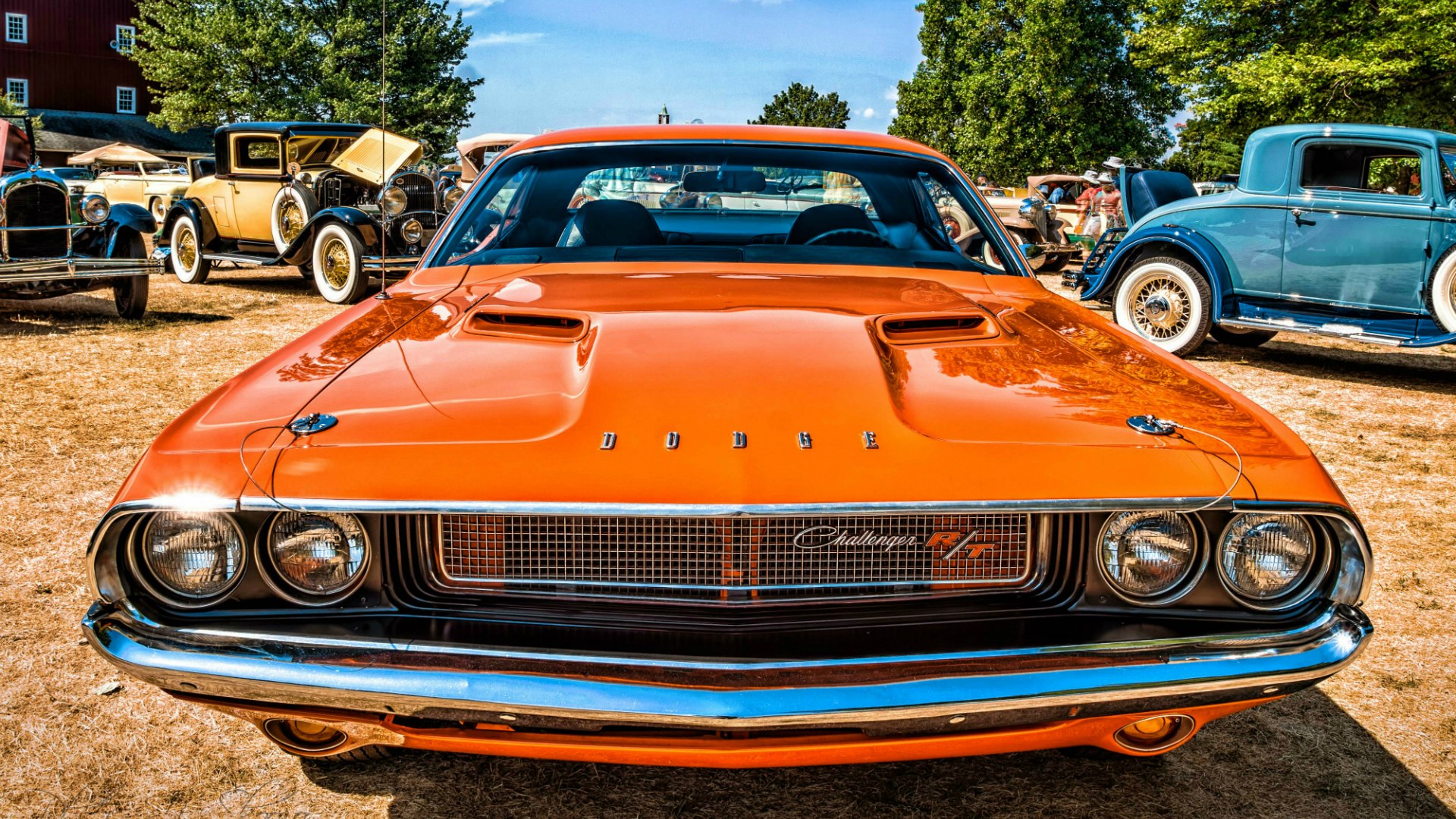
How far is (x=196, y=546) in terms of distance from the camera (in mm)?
1522

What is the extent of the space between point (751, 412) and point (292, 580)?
0.75 meters

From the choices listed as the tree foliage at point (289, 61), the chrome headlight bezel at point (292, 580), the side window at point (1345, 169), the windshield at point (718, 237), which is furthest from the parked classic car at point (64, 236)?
the tree foliage at point (289, 61)

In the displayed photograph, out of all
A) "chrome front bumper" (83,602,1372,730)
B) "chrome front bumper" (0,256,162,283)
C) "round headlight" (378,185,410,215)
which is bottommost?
"chrome front bumper" (83,602,1372,730)

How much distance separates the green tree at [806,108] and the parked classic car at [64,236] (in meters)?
67.9

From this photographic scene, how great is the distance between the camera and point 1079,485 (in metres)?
1.47

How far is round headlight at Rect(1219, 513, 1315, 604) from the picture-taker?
1584mm

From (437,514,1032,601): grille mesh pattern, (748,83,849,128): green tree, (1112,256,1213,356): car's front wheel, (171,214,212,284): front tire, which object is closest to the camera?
(437,514,1032,601): grille mesh pattern

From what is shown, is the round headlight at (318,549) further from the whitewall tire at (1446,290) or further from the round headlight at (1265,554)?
the whitewall tire at (1446,290)

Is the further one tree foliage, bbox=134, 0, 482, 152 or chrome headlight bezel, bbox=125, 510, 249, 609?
tree foliage, bbox=134, 0, 482, 152

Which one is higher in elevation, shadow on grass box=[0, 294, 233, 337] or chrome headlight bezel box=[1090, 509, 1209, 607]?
chrome headlight bezel box=[1090, 509, 1209, 607]

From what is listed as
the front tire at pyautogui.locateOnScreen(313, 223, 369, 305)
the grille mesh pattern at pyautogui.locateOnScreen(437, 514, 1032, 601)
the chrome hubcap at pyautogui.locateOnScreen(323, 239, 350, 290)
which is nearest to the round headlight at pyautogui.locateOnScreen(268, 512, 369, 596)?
the grille mesh pattern at pyautogui.locateOnScreen(437, 514, 1032, 601)

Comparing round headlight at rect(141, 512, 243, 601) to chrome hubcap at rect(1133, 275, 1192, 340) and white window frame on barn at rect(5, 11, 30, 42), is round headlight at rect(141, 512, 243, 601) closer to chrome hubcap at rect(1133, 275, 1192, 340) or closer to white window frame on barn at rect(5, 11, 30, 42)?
chrome hubcap at rect(1133, 275, 1192, 340)

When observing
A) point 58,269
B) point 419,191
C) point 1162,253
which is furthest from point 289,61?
point 1162,253

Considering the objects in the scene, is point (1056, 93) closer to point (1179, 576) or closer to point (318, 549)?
point (1179, 576)
